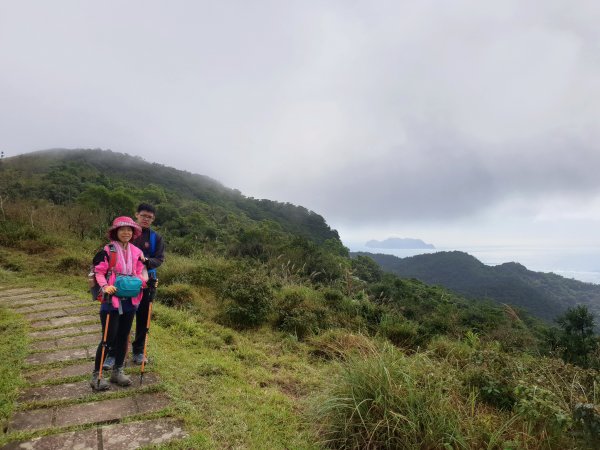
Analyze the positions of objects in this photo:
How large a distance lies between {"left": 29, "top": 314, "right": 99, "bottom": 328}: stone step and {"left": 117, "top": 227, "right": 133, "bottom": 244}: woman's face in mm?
2292

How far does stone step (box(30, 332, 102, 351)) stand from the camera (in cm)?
389

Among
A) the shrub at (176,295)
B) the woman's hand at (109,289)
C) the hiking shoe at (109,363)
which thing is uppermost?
the woman's hand at (109,289)

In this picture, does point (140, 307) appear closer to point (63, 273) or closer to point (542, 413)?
point (542, 413)

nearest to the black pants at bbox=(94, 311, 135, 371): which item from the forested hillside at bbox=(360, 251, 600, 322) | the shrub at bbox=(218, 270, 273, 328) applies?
the shrub at bbox=(218, 270, 273, 328)

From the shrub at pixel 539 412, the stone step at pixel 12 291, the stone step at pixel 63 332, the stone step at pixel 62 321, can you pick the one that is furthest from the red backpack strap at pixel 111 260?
the stone step at pixel 12 291

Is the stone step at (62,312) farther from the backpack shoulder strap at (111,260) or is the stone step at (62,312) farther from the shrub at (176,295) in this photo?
the backpack shoulder strap at (111,260)

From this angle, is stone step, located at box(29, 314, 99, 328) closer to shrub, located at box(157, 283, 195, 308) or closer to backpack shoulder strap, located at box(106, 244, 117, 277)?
shrub, located at box(157, 283, 195, 308)

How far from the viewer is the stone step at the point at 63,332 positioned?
166 inches

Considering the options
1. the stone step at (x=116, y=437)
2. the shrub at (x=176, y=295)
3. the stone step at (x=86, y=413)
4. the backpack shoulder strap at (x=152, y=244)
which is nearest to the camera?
the stone step at (x=116, y=437)

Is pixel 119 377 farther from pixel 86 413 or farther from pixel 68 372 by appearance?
pixel 68 372

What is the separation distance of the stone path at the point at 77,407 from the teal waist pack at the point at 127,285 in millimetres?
809

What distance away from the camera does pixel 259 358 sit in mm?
4523

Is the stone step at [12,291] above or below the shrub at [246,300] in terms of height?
below

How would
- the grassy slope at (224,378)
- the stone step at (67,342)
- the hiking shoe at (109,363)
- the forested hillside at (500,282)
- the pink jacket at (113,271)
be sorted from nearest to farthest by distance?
the grassy slope at (224,378)
the pink jacket at (113,271)
the hiking shoe at (109,363)
the stone step at (67,342)
the forested hillside at (500,282)
